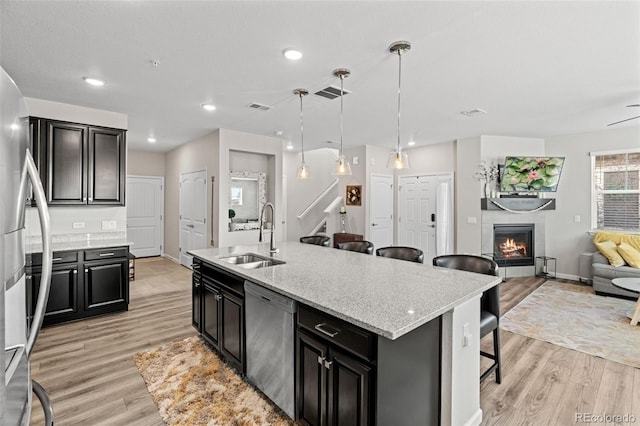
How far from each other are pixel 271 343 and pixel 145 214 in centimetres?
707

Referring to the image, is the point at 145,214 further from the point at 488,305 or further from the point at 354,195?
the point at 488,305

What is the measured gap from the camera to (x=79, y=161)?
157 inches

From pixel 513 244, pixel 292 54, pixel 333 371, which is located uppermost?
pixel 292 54

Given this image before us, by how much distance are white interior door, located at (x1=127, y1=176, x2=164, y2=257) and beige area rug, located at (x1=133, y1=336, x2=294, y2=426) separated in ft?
18.3

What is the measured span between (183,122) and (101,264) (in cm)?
242

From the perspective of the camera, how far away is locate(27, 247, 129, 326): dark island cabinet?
3590mm

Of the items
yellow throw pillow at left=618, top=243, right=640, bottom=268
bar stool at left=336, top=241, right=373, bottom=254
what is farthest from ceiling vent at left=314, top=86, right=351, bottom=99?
yellow throw pillow at left=618, top=243, right=640, bottom=268

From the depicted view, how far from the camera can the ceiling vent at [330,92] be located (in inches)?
138

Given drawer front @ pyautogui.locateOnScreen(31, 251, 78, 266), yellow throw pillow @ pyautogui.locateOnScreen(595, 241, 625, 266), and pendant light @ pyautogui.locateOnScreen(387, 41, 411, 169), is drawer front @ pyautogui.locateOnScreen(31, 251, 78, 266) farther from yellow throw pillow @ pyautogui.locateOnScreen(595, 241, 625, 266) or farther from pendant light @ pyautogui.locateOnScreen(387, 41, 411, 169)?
yellow throw pillow @ pyautogui.locateOnScreen(595, 241, 625, 266)

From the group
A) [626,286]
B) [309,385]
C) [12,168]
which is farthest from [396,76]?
[626,286]

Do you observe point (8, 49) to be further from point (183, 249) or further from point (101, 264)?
point (183, 249)

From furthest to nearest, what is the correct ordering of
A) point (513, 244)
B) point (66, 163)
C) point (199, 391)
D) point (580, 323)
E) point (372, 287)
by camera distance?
point (513, 244)
point (66, 163)
point (580, 323)
point (199, 391)
point (372, 287)

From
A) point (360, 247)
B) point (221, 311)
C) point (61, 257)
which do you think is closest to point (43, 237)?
point (221, 311)

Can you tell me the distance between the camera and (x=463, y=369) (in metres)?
1.87
